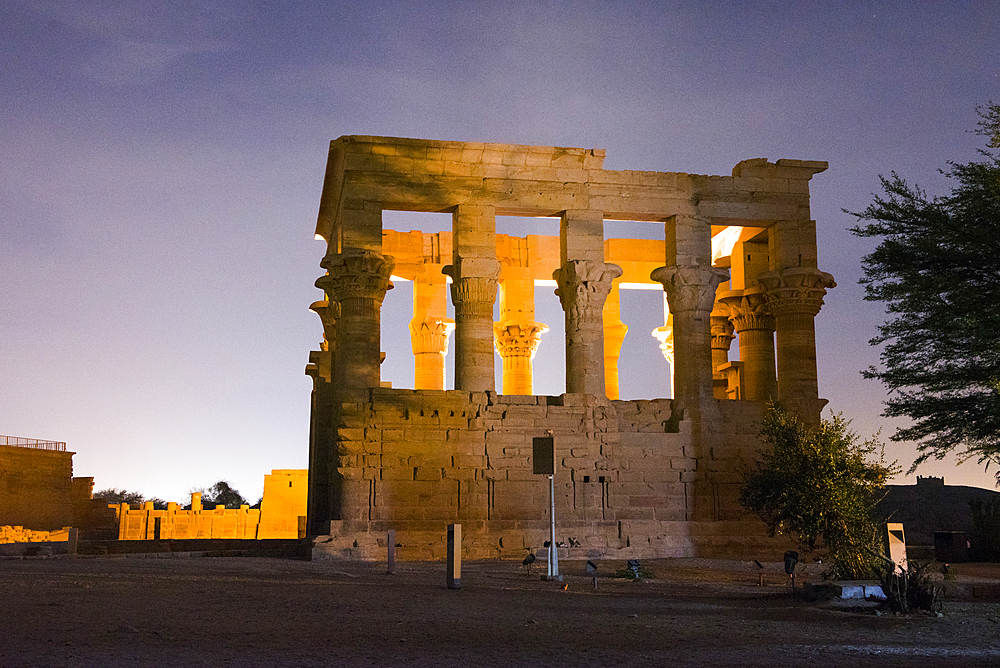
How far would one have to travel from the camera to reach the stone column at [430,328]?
30.4 meters

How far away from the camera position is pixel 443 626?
33.4 feet

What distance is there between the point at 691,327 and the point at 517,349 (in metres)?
6.94

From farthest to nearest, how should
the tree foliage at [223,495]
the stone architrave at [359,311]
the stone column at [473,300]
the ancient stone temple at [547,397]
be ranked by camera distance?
the tree foliage at [223,495]
the stone column at [473,300]
the stone architrave at [359,311]
the ancient stone temple at [547,397]

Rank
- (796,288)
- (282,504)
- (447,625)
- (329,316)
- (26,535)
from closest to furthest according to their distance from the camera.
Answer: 1. (447,625)
2. (796,288)
3. (329,316)
4. (26,535)
5. (282,504)

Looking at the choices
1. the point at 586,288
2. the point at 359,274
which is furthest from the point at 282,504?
the point at 586,288

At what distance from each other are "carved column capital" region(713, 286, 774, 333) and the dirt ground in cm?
1214

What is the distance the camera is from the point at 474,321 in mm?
23766

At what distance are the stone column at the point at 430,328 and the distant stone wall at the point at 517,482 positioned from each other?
289 inches

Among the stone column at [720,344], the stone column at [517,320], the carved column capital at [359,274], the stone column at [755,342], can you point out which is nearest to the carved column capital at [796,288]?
the stone column at [755,342]

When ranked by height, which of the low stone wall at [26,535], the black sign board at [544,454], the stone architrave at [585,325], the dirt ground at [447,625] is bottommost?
the dirt ground at [447,625]

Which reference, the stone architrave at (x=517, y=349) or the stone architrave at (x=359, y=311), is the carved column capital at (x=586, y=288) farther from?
the stone architrave at (x=517, y=349)

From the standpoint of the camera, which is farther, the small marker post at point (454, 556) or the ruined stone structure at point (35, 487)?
the ruined stone structure at point (35, 487)

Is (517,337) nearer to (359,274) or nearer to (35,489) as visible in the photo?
(359,274)

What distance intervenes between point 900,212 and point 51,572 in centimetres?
1548
